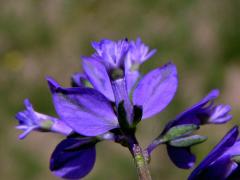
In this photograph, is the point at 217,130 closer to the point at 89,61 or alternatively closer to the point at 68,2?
the point at 68,2

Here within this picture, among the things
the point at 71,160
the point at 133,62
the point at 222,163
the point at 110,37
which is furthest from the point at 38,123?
the point at 110,37

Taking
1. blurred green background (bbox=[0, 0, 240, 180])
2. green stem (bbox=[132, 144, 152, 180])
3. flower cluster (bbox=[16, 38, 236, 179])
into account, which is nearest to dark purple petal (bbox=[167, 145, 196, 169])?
flower cluster (bbox=[16, 38, 236, 179])

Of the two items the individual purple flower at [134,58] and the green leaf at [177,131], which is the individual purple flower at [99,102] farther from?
the individual purple flower at [134,58]

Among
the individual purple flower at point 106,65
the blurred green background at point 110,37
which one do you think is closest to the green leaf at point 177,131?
the individual purple flower at point 106,65

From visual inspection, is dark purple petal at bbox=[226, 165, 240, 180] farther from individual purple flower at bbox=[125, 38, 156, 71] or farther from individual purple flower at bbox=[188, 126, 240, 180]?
individual purple flower at bbox=[125, 38, 156, 71]

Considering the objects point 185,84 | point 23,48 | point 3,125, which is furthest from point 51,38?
point 185,84

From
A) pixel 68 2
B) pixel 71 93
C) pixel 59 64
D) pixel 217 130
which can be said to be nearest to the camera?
pixel 71 93

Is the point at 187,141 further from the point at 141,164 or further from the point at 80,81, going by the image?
the point at 80,81

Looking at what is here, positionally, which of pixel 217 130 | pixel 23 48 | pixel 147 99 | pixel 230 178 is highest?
pixel 147 99
